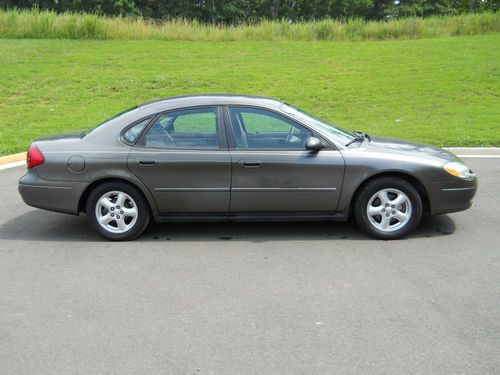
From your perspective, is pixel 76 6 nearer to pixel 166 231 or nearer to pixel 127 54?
pixel 127 54

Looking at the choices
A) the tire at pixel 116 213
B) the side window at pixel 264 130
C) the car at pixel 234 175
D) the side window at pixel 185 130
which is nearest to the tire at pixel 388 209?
the car at pixel 234 175

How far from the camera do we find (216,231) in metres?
Answer: 6.27

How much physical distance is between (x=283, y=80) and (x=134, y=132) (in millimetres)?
11900

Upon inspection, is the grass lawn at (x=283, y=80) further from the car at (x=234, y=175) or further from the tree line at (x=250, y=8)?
the tree line at (x=250, y=8)

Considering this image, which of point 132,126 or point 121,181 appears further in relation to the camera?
point 132,126

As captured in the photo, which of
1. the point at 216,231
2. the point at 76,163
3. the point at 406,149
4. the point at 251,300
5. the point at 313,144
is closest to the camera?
the point at 251,300

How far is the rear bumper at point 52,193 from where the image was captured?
5.89 metres

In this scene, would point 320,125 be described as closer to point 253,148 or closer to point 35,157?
point 253,148

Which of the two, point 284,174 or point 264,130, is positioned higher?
point 264,130

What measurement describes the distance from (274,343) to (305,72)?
1543cm

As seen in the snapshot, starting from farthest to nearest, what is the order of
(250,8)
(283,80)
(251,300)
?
(250,8) < (283,80) < (251,300)

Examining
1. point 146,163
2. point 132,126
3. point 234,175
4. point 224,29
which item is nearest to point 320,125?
point 234,175

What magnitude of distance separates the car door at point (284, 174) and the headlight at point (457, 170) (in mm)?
1103

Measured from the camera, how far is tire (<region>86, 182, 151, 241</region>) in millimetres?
5883
